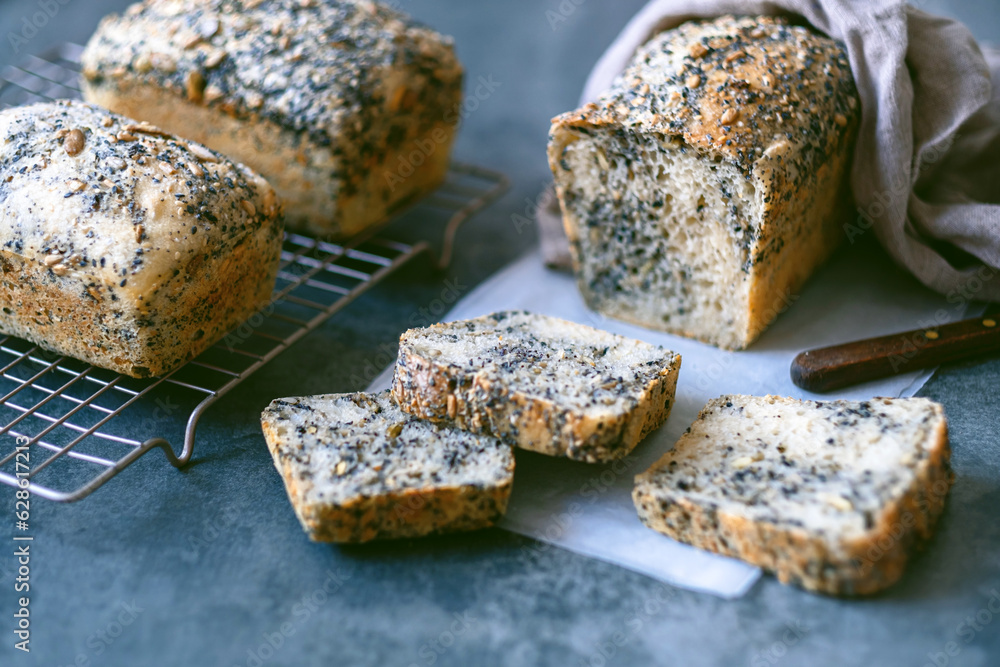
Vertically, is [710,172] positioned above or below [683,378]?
above

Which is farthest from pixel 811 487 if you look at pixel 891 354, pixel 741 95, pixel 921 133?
pixel 921 133

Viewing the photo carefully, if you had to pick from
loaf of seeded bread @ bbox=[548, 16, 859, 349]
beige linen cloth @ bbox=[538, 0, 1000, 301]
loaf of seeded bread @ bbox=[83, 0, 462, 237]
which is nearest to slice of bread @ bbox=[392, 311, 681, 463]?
loaf of seeded bread @ bbox=[548, 16, 859, 349]

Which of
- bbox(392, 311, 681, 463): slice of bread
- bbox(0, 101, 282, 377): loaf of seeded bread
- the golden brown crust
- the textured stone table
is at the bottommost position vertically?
→ the textured stone table

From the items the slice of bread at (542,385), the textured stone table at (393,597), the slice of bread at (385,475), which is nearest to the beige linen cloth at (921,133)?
the textured stone table at (393,597)

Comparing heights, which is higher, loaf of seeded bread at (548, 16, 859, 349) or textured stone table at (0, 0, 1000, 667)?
loaf of seeded bread at (548, 16, 859, 349)

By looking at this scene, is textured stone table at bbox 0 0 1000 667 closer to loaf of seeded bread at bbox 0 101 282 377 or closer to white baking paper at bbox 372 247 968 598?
white baking paper at bbox 372 247 968 598

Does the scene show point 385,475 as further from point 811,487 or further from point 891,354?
point 891,354
